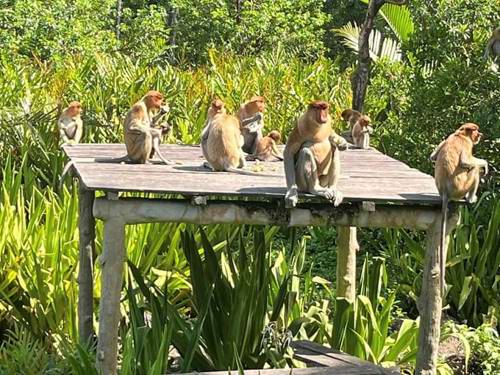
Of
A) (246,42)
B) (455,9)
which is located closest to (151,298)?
(455,9)

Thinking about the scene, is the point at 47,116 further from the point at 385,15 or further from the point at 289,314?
the point at 385,15

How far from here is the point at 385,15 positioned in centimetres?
1205

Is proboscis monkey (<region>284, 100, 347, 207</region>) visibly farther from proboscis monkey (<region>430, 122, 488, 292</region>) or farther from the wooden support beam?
proboscis monkey (<region>430, 122, 488, 292</region>)

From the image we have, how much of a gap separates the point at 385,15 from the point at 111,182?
26.9 feet

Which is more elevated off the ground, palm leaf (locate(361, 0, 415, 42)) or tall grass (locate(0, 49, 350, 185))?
palm leaf (locate(361, 0, 415, 42))

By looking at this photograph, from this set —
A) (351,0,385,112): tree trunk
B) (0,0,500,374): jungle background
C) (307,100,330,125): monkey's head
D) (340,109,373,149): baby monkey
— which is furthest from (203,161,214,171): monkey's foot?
(351,0,385,112): tree trunk

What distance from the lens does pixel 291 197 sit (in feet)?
14.6

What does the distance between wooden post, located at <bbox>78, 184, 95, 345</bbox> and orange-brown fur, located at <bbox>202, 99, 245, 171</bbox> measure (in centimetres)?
82

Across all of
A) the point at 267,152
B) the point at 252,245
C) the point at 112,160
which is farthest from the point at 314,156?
the point at 252,245

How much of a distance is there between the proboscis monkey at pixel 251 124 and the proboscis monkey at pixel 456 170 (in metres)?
1.86

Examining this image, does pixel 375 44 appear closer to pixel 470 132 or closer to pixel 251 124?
pixel 251 124

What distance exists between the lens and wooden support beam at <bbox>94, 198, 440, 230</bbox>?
4.65m

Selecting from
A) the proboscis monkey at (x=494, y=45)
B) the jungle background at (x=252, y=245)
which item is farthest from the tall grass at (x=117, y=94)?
the proboscis monkey at (x=494, y=45)

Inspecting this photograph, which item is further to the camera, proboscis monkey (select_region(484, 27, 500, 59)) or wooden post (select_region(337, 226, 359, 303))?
proboscis monkey (select_region(484, 27, 500, 59))
